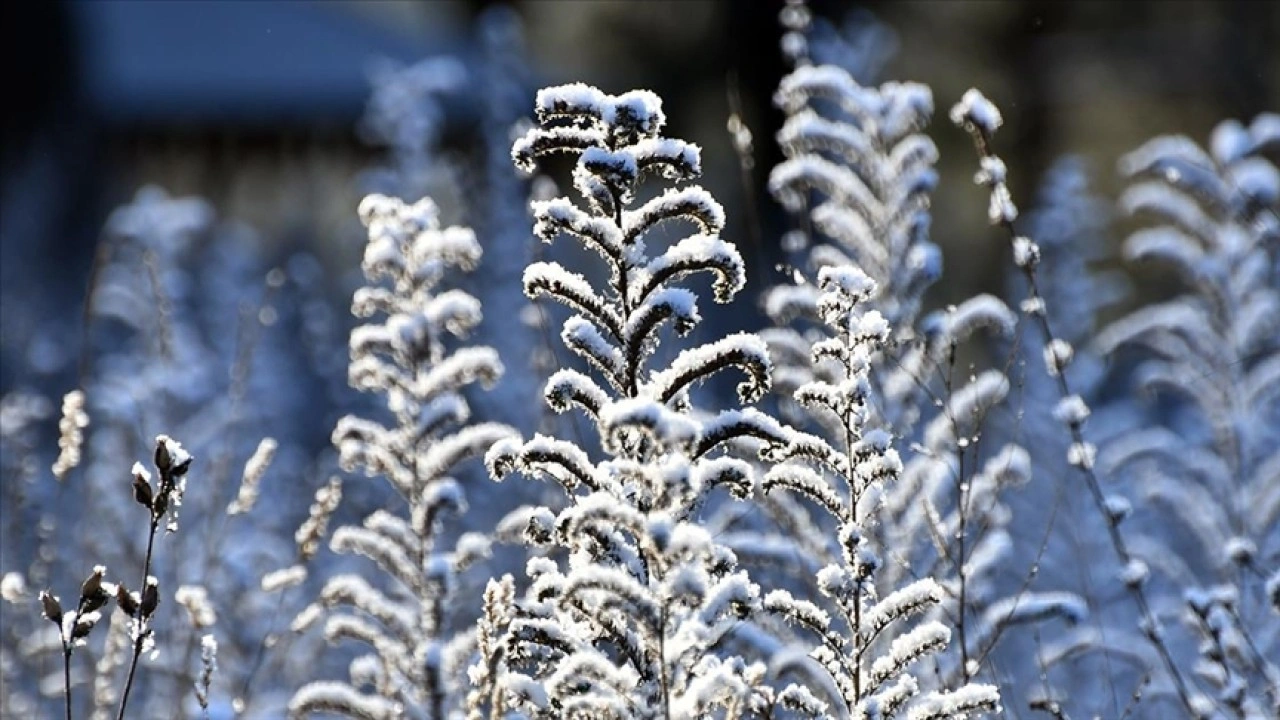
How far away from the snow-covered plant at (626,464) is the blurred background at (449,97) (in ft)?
51.0

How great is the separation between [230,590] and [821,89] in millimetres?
4025

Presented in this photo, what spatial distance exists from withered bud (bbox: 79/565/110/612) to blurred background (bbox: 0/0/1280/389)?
16.1 m

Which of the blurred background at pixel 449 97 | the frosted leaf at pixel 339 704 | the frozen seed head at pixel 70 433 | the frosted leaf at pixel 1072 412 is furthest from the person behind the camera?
the blurred background at pixel 449 97

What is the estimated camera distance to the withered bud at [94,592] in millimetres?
3613

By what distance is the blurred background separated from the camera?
25.8 metres

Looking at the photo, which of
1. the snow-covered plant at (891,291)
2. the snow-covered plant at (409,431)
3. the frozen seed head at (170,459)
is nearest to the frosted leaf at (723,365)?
the frozen seed head at (170,459)

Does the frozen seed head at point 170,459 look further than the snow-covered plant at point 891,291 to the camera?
No

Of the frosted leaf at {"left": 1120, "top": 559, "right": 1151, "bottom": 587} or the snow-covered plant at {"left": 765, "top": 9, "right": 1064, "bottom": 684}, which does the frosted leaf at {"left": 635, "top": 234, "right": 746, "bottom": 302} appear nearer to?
the frosted leaf at {"left": 1120, "top": 559, "right": 1151, "bottom": 587}

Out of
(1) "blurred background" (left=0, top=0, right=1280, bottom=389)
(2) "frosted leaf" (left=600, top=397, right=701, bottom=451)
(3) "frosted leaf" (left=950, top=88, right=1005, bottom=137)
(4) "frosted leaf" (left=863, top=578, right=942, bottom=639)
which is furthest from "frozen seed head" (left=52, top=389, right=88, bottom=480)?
(1) "blurred background" (left=0, top=0, right=1280, bottom=389)

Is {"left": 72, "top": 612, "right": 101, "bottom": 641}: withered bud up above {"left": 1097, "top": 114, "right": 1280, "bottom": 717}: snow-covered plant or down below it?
below

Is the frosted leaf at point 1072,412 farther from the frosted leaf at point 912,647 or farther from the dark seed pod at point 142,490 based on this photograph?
the dark seed pod at point 142,490

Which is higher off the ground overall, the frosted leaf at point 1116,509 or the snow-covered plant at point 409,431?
the snow-covered plant at point 409,431

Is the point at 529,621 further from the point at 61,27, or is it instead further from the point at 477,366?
the point at 61,27

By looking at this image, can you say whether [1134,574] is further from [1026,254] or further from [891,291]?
[891,291]
